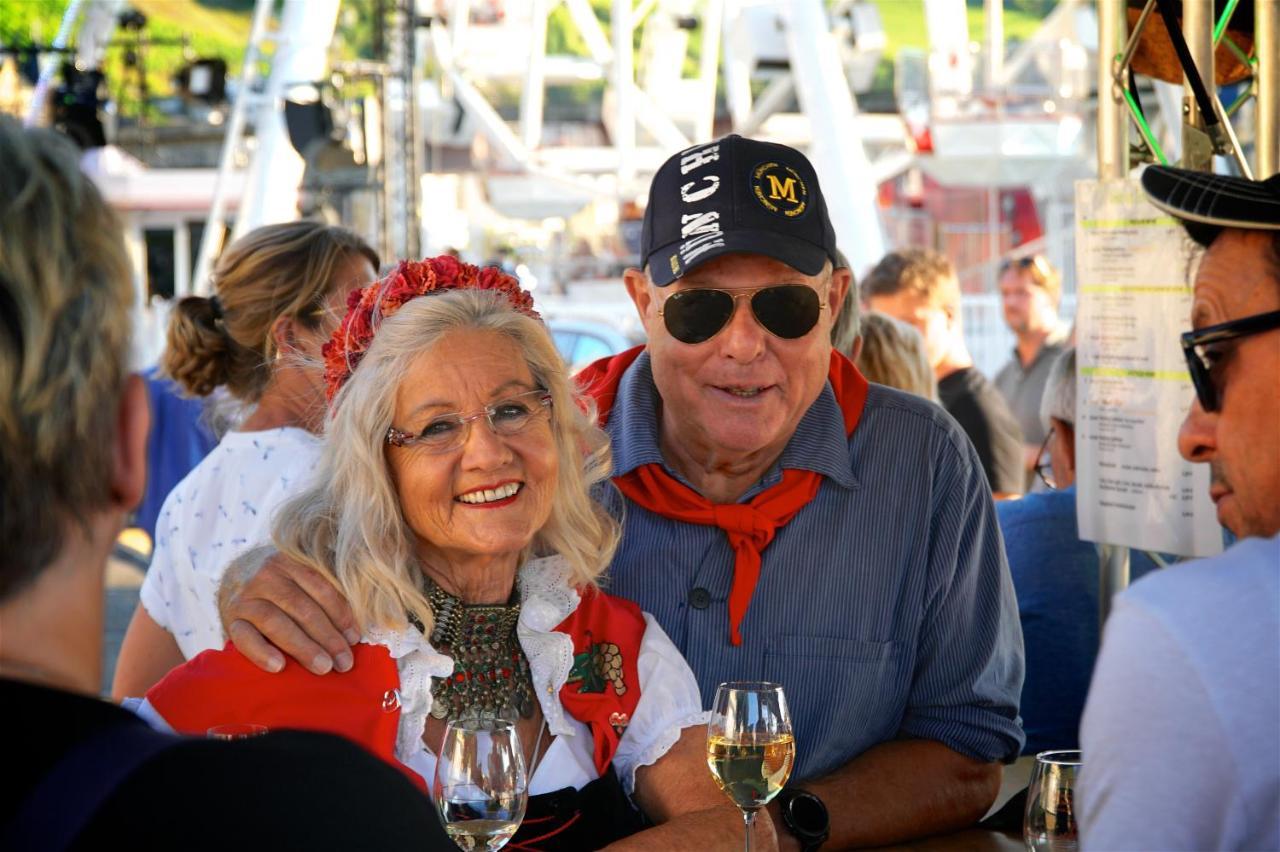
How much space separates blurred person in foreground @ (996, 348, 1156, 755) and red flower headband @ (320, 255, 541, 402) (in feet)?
5.80

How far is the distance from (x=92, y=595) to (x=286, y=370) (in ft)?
8.76

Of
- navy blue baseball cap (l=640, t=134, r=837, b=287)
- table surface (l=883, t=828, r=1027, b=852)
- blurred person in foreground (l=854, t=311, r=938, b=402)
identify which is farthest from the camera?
blurred person in foreground (l=854, t=311, r=938, b=402)

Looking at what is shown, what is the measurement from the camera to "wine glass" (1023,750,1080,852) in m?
2.04

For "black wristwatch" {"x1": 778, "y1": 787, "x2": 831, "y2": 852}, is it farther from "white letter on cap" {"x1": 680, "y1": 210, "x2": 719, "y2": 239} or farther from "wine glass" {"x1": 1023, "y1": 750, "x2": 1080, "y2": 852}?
"white letter on cap" {"x1": 680, "y1": 210, "x2": 719, "y2": 239}

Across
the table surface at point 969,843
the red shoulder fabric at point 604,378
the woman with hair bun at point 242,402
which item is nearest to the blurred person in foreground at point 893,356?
the woman with hair bun at point 242,402

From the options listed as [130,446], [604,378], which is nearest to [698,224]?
[604,378]

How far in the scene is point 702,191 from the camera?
3041mm

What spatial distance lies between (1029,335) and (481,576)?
254 inches

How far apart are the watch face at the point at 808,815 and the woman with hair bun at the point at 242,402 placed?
1.29 meters

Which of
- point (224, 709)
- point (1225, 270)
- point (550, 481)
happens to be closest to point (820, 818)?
point (550, 481)

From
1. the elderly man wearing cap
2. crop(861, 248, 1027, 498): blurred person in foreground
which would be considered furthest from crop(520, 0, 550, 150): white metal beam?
the elderly man wearing cap

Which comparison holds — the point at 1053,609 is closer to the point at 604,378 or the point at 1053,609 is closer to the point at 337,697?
the point at 604,378

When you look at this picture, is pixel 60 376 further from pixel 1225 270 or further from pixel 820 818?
pixel 820 818

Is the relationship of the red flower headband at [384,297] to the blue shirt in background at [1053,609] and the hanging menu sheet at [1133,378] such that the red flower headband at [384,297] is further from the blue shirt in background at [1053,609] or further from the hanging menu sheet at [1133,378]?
the blue shirt in background at [1053,609]
